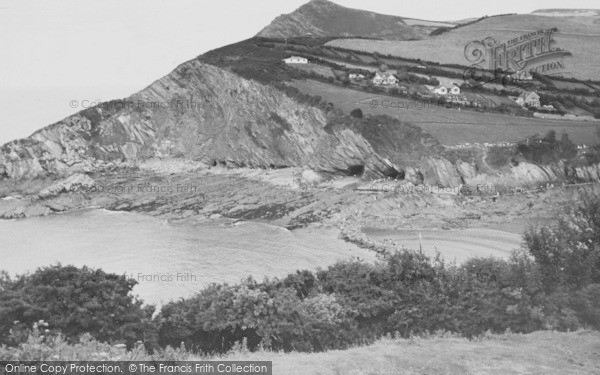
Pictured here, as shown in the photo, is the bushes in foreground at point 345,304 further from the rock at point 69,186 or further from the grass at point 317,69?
the grass at point 317,69

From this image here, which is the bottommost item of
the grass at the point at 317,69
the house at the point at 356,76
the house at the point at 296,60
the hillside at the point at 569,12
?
the house at the point at 356,76

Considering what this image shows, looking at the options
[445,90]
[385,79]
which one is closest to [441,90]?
[445,90]

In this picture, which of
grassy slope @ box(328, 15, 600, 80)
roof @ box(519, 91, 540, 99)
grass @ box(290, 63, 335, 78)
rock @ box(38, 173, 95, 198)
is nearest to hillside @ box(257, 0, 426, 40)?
grassy slope @ box(328, 15, 600, 80)

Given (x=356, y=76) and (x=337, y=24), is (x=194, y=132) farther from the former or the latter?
(x=337, y=24)

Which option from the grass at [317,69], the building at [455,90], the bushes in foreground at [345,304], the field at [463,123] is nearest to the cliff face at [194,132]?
the field at [463,123]

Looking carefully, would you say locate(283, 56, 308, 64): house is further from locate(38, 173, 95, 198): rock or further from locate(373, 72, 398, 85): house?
locate(38, 173, 95, 198): rock

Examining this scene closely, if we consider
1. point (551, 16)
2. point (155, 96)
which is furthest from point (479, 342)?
point (551, 16)
